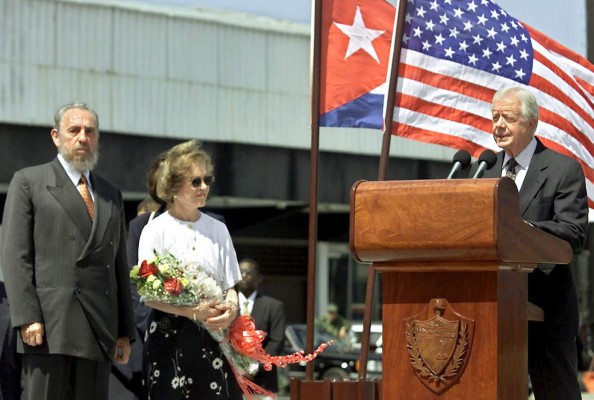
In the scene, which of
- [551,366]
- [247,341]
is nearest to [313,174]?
[247,341]

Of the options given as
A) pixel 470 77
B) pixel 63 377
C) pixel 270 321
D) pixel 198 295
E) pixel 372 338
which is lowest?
pixel 372 338

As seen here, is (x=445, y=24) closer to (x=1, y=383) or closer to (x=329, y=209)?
(x=1, y=383)

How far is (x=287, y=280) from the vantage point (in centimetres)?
2762

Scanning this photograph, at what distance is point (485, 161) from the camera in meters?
5.92

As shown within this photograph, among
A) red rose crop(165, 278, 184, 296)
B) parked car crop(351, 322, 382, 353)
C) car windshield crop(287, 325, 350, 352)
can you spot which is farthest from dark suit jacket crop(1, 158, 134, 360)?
car windshield crop(287, 325, 350, 352)

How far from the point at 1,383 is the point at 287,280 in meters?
19.8

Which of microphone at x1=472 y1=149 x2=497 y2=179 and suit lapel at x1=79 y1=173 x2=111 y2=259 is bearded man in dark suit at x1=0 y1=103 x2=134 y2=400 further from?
microphone at x1=472 y1=149 x2=497 y2=179

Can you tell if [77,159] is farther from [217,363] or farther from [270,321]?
[270,321]

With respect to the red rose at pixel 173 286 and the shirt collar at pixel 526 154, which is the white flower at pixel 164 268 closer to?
the red rose at pixel 173 286

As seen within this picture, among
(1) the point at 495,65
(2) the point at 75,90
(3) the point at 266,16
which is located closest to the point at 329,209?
(3) the point at 266,16

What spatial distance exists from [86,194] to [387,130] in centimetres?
182

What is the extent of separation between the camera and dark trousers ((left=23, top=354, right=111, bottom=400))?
659 centimetres

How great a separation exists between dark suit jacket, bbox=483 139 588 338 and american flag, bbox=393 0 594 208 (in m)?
2.89

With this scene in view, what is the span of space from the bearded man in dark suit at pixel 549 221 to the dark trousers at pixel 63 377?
2.12 m
